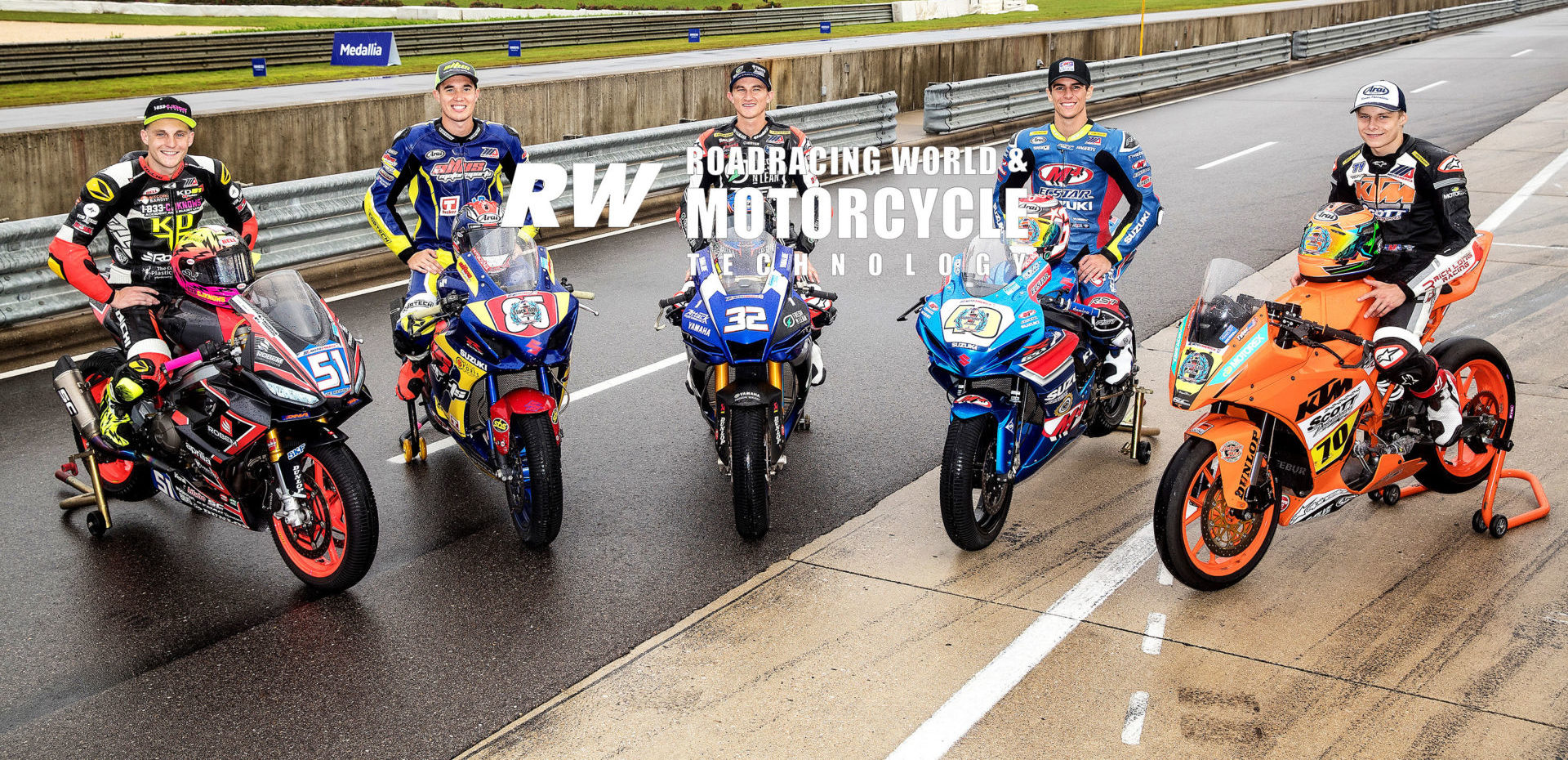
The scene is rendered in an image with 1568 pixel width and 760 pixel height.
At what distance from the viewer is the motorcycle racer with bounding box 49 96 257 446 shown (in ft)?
19.9

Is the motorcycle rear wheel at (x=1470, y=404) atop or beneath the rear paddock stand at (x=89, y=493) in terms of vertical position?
atop

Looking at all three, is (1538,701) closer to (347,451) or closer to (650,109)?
(347,451)

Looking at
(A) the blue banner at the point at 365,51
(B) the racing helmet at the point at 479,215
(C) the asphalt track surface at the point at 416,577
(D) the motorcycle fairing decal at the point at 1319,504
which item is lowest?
(C) the asphalt track surface at the point at 416,577

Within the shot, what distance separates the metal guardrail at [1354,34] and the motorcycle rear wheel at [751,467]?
108 ft

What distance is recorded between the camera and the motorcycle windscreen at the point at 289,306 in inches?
215

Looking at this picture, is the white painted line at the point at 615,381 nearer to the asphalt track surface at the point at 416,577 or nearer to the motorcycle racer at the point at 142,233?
the asphalt track surface at the point at 416,577

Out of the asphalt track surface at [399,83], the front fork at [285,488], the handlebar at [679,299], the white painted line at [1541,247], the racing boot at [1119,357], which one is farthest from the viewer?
the asphalt track surface at [399,83]

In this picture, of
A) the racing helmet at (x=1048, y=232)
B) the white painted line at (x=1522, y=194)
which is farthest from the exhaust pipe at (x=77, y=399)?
the white painted line at (x=1522, y=194)

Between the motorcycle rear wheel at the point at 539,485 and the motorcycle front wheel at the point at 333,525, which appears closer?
the motorcycle front wheel at the point at 333,525

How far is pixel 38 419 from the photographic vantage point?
26.0 feet

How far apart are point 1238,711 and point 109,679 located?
436 centimetres

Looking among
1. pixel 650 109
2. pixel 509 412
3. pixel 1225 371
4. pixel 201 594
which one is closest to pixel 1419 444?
pixel 1225 371

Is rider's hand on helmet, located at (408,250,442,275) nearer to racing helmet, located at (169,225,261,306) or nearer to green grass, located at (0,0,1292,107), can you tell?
racing helmet, located at (169,225,261,306)

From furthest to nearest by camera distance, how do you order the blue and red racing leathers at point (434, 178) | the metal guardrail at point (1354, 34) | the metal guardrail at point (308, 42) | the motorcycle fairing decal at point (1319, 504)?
the metal guardrail at point (1354, 34)
the metal guardrail at point (308, 42)
the blue and red racing leathers at point (434, 178)
the motorcycle fairing decal at point (1319, 504)
